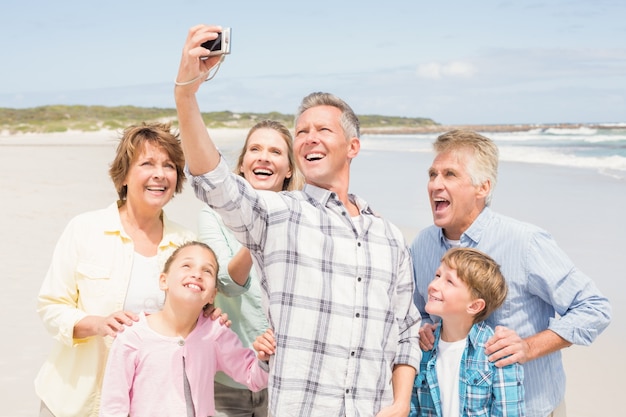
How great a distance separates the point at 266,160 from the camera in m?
3.72

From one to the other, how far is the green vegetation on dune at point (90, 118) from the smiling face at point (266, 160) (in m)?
40.4

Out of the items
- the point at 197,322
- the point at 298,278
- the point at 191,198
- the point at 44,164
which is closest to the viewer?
the point at 298,278

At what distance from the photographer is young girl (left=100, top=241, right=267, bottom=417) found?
3.01 meters

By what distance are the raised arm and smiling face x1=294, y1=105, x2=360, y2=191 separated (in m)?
0.53

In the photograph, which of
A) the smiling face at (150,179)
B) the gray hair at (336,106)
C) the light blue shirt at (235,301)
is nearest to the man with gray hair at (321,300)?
the gray hair at (336,106)

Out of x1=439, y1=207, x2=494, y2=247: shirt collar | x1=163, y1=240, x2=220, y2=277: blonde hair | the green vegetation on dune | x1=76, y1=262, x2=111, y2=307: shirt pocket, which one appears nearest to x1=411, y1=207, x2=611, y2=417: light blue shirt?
x1=439, y1=207, x2=494, y2=247: shirt collar

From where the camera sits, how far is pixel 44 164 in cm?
2133

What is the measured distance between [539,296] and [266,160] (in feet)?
4.99

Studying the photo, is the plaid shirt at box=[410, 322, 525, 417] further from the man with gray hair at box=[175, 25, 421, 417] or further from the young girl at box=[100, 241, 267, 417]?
the young girl at box=[100, 241, 267, 417]

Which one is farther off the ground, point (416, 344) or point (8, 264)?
point (416, 344)

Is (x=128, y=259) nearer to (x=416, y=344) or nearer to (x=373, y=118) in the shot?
(x=416, y=344)

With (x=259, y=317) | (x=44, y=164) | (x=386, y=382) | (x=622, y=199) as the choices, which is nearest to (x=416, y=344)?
(x=386, y=382)

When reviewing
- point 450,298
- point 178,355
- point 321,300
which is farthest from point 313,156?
point 178,355

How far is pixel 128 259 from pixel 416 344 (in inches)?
54.7
